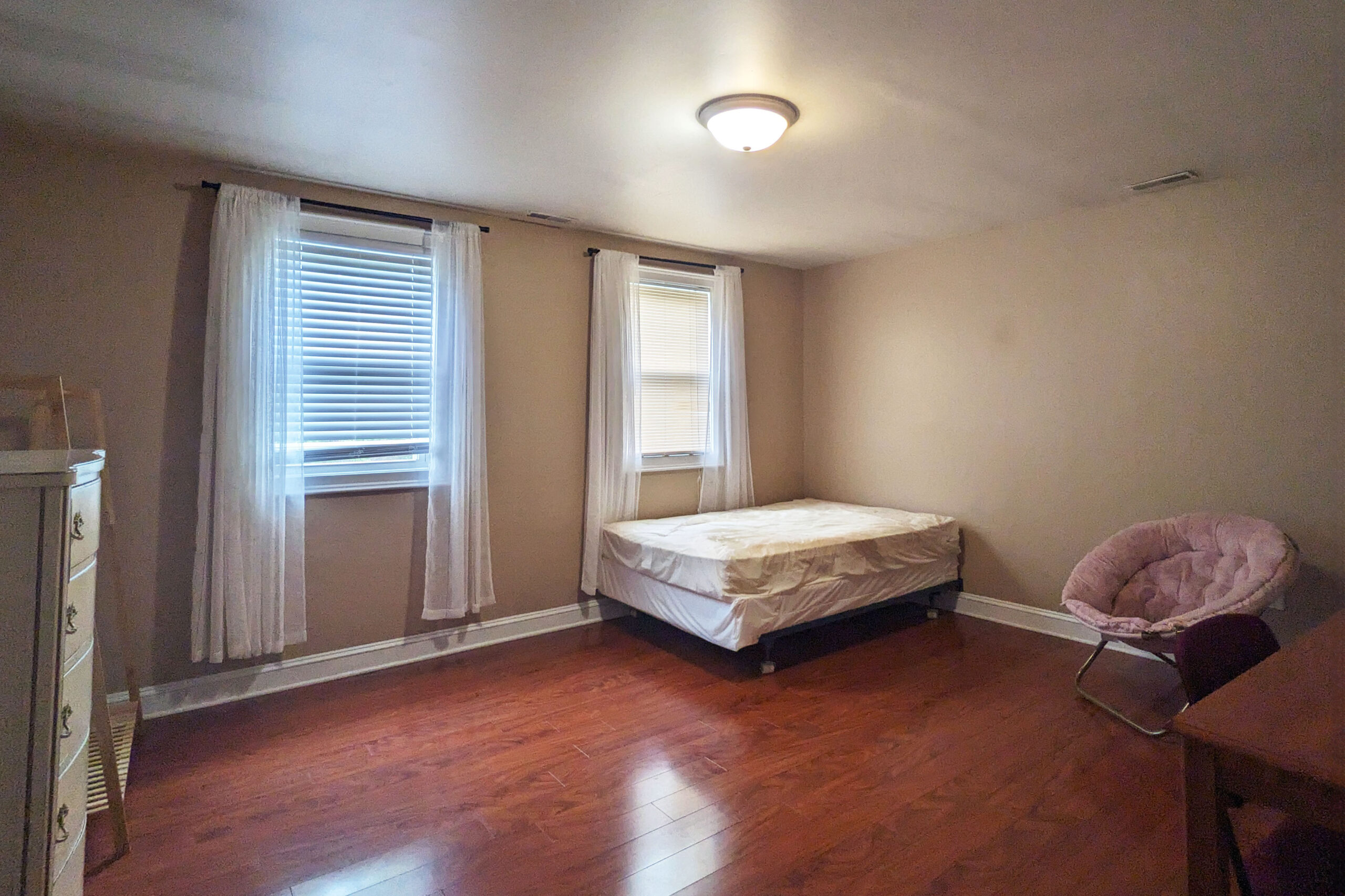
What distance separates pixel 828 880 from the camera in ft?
5.76

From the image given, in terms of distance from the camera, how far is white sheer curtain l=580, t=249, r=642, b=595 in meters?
3.88

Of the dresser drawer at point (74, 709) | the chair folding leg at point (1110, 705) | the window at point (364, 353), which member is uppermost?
the window at point (364, 353)

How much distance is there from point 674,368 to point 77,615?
330 centimetres

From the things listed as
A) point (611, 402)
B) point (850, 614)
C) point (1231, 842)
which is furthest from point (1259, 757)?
point (611, 402)

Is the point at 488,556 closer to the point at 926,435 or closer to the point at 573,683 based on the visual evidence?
the point at 573,683

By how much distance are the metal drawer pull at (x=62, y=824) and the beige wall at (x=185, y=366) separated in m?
1.46

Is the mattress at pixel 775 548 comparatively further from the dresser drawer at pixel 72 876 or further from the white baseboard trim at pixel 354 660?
the dresser drawer at pixel 72 876

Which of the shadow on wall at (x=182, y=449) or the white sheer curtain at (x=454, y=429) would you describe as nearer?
the shadow on wall at (x=182, y=449)

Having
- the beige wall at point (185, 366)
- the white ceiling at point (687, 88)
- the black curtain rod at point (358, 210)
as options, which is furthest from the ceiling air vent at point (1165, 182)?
the black curtain rod at point (358, 210)

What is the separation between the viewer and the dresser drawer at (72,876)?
1.27 m

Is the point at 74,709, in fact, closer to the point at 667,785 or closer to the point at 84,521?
the point at 84,521

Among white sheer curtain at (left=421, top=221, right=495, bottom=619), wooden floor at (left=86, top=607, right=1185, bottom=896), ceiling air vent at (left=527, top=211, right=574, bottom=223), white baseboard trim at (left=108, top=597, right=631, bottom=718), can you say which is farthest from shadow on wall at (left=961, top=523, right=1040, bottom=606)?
ceiling air vent at (left=527, top=211, right=574, bottom=223)

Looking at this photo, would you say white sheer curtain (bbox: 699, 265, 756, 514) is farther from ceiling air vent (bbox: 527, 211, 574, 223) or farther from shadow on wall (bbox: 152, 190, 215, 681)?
shadow on wall (bbox: 152, 190, 215, 681)

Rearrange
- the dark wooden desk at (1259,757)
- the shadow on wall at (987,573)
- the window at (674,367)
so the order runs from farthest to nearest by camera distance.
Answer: the window at (674,367), the shadow on wall at (987,573), the dark wooden desk at (1259,757)
